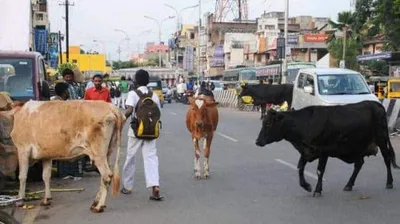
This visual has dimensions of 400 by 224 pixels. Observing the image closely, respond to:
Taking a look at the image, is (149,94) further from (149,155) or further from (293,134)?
(293,134)

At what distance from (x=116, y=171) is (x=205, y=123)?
3.40 meters

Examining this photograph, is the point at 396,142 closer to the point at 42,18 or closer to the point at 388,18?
the point at 388,18

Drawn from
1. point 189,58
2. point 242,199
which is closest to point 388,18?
point 242,199

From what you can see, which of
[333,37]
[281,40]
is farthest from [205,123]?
[333,37]

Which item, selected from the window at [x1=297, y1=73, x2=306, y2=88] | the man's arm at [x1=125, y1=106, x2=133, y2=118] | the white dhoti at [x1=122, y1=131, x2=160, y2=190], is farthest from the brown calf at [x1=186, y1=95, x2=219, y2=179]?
the window at [x1=297, y1=73, x2=306, y2=88]

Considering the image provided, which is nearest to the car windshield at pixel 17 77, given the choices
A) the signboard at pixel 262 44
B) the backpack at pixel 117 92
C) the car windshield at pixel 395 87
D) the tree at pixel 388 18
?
the tree at pixel 388 18

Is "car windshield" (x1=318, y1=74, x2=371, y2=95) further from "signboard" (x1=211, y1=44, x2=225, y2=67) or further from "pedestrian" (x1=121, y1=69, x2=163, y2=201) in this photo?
"signboard" (x1=211, y1=44, x2=225, y2=67)

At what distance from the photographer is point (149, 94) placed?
9430mm

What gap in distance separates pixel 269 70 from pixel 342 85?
1291 inches

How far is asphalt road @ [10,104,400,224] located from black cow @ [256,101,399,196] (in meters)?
0.52

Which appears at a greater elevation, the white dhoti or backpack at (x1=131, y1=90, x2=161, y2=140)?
backpack at (x1=131, y1=90, x2=161, y2=140)

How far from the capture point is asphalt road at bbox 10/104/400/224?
316 inches

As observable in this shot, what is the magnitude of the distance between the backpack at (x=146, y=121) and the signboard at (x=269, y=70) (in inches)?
1545

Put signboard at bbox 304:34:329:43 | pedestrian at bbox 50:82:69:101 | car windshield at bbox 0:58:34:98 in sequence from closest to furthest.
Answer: car windshield at bbox 0:58:34:98 → pedestrian at bbox 50:82:69:101 → signboard at bbox 304:34:329:43
